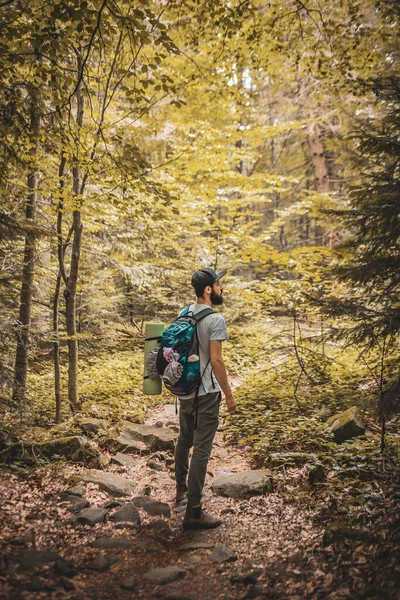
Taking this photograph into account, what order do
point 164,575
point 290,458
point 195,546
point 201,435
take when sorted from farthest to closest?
point 290,458
point 201,435
point 195,546
point 164,575

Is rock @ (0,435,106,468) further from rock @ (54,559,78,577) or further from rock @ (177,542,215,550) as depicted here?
rock @ (54,559,78,577)

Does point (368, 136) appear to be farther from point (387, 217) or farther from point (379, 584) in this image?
point (379, 584)

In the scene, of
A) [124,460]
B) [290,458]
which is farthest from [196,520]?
[124,460]

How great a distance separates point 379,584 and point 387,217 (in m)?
3.54

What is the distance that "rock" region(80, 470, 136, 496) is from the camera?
426 centimetres

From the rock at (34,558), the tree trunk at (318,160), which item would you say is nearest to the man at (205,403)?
the rock at (34,558)

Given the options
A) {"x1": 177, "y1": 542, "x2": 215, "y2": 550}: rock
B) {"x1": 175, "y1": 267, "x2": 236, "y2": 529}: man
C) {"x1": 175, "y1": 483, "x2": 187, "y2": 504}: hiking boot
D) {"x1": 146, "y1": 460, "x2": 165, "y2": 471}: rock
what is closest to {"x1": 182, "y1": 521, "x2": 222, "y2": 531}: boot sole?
{"x1": 175, "y1": 267, "x2": 236, "y2": 529}: man

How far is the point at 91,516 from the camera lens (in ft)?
11.5

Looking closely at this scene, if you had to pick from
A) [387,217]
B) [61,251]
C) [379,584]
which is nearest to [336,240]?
[387,217]

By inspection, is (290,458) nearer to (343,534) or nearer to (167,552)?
(343,534)

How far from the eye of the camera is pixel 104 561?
279 cm

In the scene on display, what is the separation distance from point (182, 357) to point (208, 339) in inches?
13.5

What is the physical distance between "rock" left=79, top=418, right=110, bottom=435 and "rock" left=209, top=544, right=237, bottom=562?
11.2 ft

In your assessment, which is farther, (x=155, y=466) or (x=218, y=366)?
(x=155, y=466)
